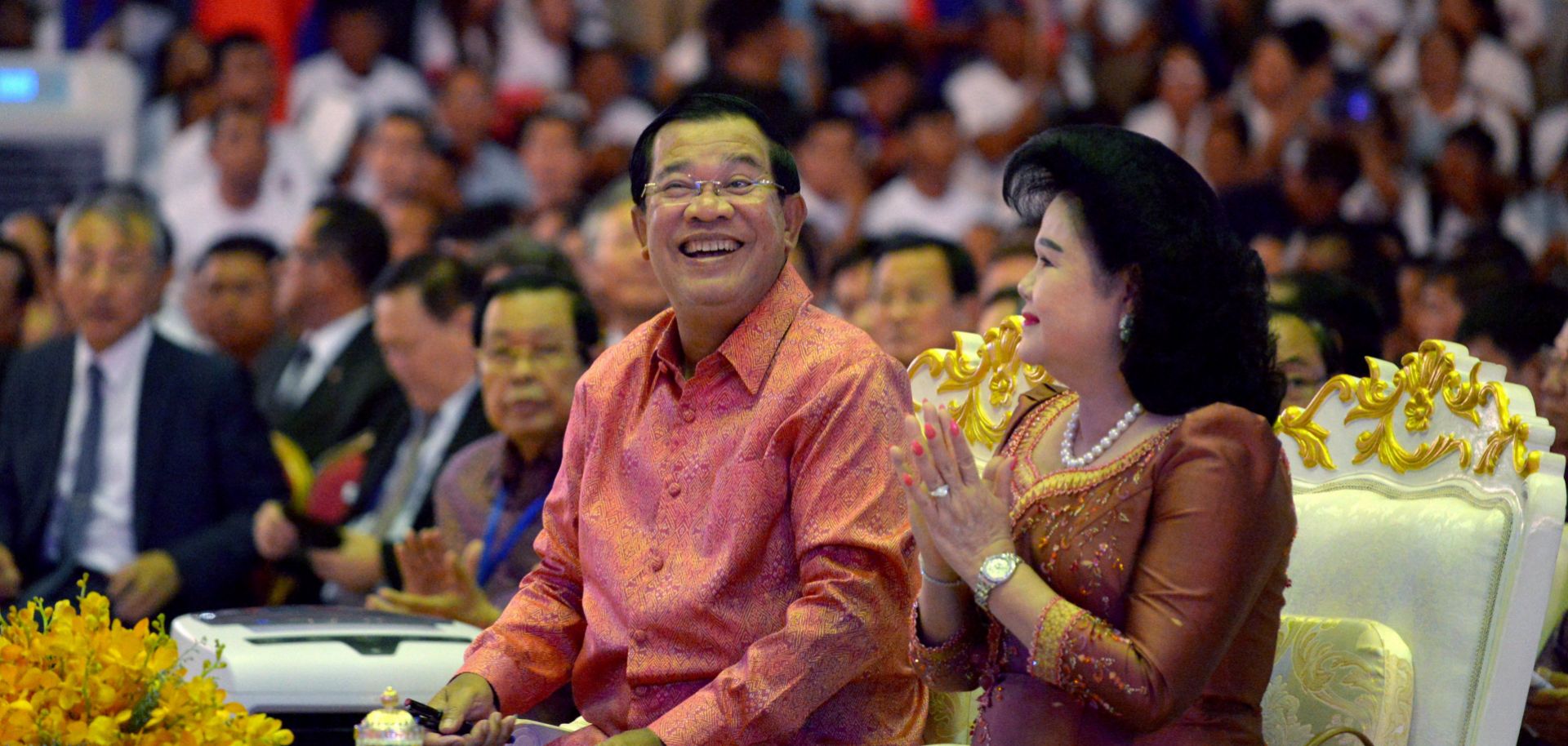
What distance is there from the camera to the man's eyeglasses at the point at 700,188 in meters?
2.62

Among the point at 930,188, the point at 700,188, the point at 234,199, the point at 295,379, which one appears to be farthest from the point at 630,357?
the point at 234,199

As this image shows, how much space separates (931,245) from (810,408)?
248 cm

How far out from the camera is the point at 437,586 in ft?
12.0

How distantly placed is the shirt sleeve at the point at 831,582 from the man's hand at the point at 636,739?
1 centimetres

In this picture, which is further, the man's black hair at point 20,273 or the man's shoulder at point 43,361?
the man's black hair at point 20,273

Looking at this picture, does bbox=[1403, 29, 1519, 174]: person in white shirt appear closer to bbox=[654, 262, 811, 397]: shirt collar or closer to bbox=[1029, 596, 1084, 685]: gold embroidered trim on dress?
bbox=[654, 262, 811, 397]: shirt collar

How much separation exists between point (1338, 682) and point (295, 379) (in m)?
4.85

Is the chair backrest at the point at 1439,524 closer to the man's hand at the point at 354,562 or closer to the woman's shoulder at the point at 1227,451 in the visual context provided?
the woman's shoulder at the point at 1227,451

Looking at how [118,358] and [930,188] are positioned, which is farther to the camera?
[930,188]

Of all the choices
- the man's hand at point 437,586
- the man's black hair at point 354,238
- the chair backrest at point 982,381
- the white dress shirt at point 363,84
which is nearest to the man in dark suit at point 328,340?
the man's black hair at point 354,238

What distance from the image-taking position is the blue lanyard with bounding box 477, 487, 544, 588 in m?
3.67

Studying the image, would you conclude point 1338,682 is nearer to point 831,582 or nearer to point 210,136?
point 831,582

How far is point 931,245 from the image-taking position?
4941mm

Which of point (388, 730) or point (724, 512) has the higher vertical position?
point (724, 512)
